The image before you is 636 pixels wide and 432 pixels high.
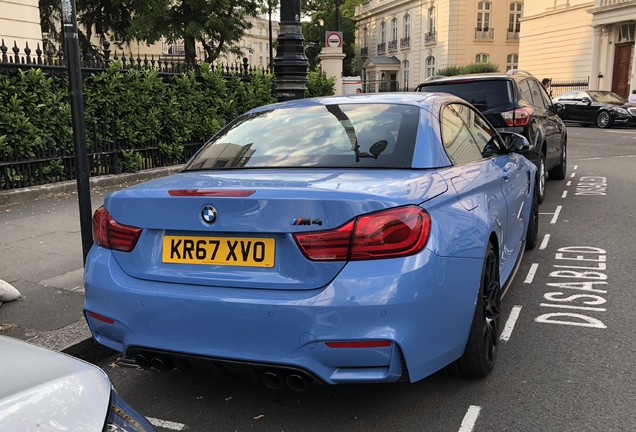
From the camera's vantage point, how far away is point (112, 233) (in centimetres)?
305

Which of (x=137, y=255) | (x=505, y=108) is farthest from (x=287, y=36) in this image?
(x=137, y=255)

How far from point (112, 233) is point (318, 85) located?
12594 millimetres

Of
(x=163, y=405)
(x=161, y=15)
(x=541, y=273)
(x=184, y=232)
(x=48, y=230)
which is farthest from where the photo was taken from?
(x=161, y=15)

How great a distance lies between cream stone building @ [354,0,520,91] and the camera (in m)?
52.1

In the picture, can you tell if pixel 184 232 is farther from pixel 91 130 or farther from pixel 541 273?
pixel 91 130

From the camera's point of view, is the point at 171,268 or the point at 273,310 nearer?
the point at 273,310

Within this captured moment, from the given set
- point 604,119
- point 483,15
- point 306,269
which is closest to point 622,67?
point 604,119

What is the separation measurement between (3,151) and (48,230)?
1.98m

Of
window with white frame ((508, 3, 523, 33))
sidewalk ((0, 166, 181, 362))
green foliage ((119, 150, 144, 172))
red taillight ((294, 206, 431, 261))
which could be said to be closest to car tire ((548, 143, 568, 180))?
green foliage ((119, 150, 144, 172))

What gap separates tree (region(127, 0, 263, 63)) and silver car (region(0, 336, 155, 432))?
84.3 feet

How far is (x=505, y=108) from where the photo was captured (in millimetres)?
8195

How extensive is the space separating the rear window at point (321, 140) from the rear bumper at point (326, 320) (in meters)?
0.81

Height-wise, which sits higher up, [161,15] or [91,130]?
[161,15]

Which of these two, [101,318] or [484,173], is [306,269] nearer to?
[101,318]
